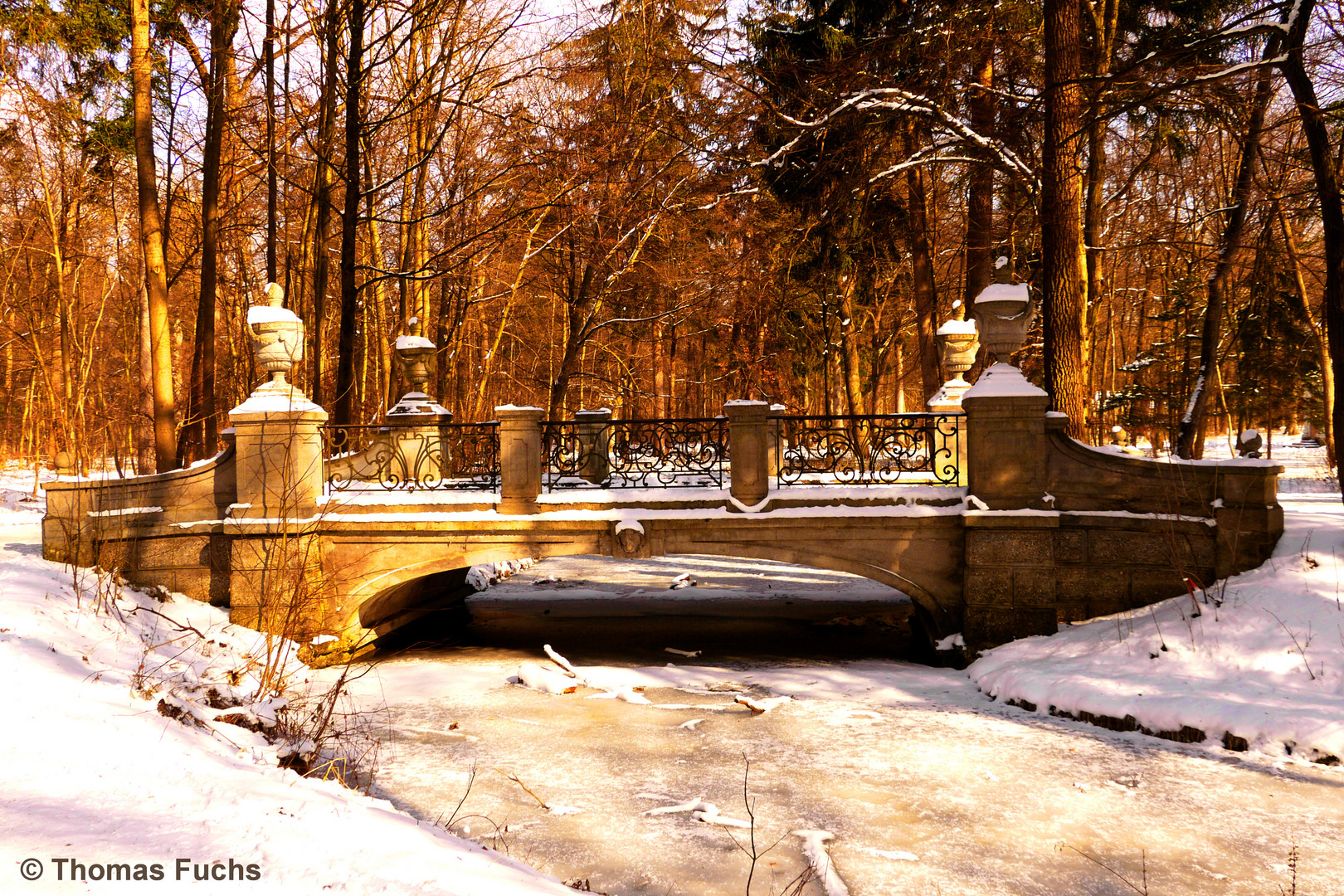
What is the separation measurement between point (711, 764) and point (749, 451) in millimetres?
3952

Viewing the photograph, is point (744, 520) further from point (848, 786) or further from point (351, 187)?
point (351, 187)

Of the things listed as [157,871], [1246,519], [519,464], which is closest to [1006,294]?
[1246,519]

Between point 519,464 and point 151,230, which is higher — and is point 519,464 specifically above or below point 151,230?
below

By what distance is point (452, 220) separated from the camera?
1950 cm

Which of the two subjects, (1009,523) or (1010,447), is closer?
(1009,523)

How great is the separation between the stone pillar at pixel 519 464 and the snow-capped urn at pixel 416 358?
4728 millimetres

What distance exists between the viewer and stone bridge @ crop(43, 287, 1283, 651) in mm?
9352

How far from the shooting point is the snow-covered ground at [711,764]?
3.96 m

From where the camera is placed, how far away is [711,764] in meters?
6.99

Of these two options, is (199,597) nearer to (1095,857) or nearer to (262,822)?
(262,822)

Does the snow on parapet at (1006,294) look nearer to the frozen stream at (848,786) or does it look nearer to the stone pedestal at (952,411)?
the stone pedestal at (952,411)

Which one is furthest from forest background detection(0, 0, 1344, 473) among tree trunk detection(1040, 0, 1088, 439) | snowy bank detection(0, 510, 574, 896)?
snowy bank detection(0, 510, 574, 896)

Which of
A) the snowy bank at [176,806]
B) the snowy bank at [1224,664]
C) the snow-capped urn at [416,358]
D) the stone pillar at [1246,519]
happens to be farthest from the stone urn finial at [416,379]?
the stone pillar at [1246,519]

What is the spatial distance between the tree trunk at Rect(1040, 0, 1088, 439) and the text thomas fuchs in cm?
1039
